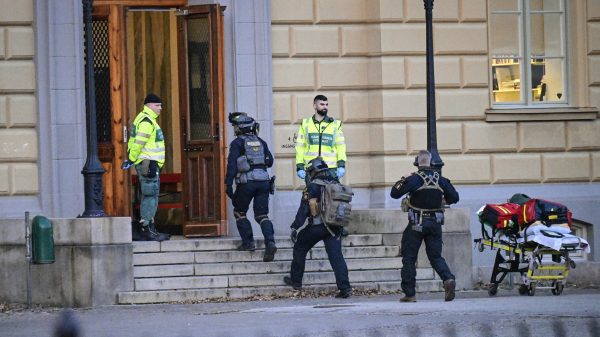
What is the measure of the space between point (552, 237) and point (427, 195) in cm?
172

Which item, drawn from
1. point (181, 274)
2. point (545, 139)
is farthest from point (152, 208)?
point (545, 139)

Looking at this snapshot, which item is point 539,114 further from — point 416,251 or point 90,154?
point 90,154

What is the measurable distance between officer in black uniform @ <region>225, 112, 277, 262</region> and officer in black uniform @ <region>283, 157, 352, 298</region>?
660 mm

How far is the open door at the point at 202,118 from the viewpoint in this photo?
664 inches

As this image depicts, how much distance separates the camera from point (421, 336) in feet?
34.0

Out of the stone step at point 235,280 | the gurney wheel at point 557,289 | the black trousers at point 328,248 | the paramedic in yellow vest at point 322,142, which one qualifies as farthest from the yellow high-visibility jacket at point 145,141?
the gurney wheel at point 557,289

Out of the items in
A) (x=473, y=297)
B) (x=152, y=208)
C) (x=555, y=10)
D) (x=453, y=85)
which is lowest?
(x=473, y=297)

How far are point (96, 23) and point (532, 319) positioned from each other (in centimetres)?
827

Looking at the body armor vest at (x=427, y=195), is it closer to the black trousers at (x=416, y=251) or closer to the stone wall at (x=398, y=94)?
the black trousers at (x=416, y=251)

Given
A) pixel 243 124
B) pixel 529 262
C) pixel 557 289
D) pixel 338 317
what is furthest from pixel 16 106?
pixel 557 289

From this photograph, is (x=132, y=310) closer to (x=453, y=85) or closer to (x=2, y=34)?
(x=2, y=34)

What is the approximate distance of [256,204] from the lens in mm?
15102

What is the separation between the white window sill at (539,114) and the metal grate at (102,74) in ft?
17.3

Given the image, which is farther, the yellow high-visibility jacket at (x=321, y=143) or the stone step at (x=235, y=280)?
the yellow high-visibility jacket at (x=321, y=143)
